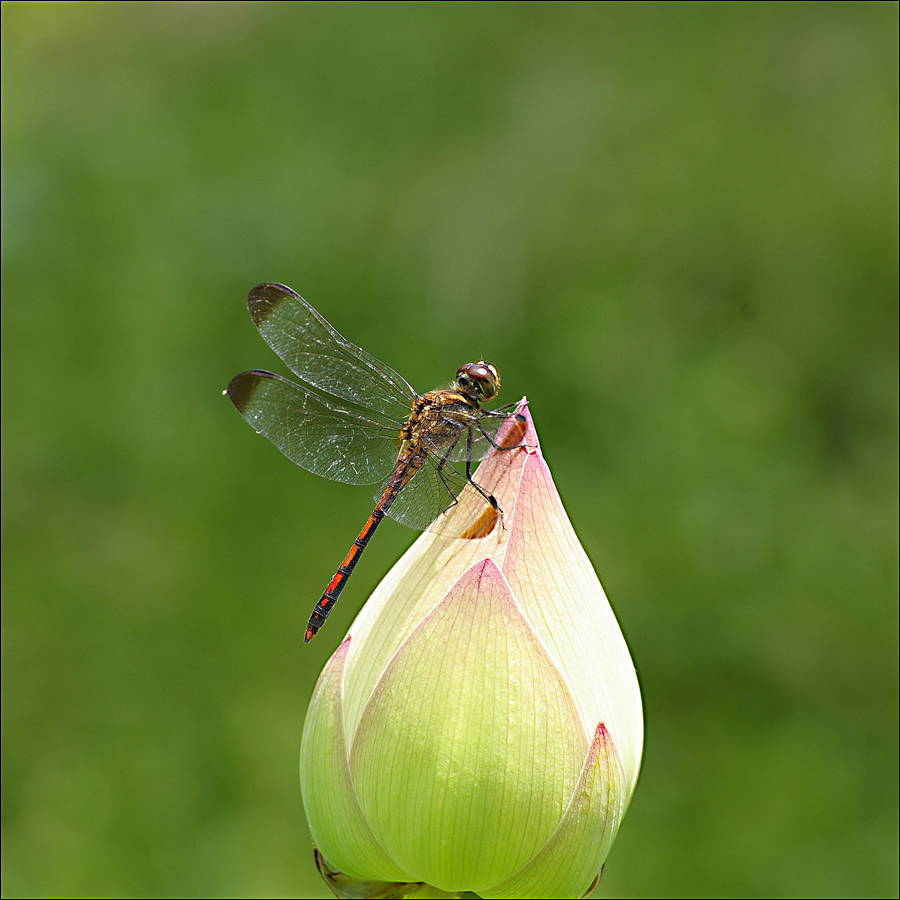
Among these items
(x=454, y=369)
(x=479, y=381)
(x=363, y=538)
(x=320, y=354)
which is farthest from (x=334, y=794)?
(x=454, y=369)

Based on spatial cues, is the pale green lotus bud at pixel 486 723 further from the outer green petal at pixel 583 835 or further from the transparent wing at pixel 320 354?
the transparent wing at pixel 320 354

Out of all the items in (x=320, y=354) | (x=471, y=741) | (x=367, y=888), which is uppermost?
(x=320, y=354)

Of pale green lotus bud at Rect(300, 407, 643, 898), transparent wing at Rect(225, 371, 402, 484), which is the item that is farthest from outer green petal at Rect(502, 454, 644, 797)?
transparent wing at Rect(225, 371, 402, 484)

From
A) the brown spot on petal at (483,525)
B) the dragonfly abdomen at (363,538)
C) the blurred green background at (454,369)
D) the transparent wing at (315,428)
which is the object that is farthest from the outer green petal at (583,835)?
the blurred green background at (454,369)

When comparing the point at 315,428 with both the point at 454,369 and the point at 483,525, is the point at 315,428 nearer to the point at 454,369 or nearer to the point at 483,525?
the point at 483,525

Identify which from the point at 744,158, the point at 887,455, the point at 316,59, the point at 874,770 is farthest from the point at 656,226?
the point at 874,770

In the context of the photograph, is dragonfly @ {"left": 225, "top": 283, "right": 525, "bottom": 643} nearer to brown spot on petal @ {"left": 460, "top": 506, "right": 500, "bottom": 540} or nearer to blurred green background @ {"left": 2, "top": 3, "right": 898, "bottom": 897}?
brown spot on petal @ {"left": 460, "top": 506, "right": 500, "bottom": 540}

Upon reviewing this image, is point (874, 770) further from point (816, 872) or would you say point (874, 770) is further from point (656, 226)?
point (656, 226)
